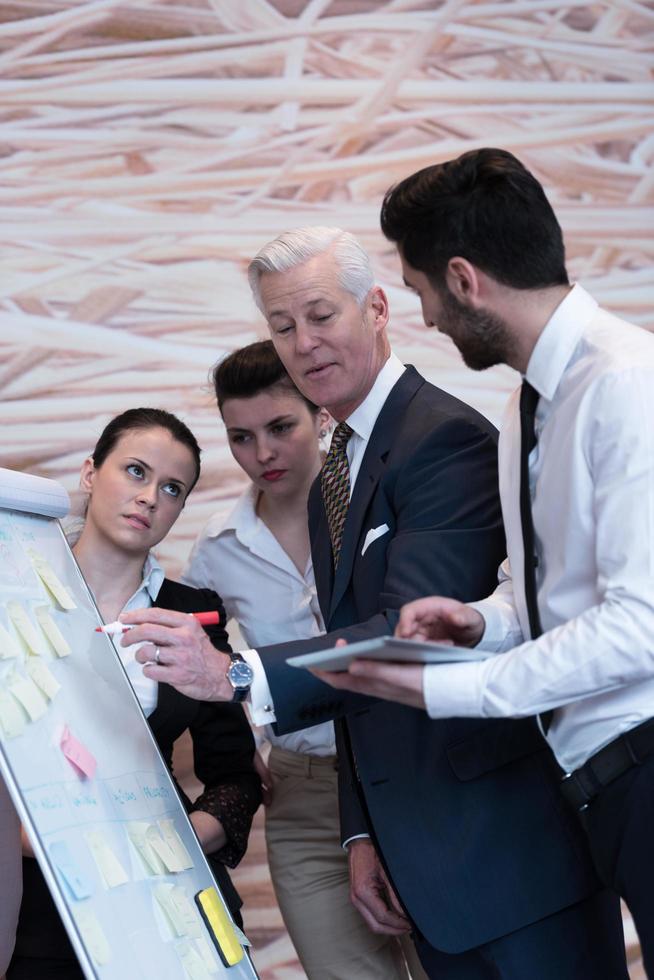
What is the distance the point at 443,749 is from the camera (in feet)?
6.57

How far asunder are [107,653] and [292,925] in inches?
37.8

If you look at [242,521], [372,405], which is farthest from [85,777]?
[242,521]

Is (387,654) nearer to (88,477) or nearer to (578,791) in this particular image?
(578,791)

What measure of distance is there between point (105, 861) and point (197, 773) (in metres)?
1.04

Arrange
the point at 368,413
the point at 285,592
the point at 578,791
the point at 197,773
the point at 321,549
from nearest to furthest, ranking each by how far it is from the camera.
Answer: the point at 578,791, the point at 368,413, the point at 321,549, the point at 197,773, the point at 285,592

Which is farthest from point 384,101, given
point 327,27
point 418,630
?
point 418,630

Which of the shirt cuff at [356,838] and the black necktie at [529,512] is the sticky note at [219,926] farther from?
the black necktie at [529,512]

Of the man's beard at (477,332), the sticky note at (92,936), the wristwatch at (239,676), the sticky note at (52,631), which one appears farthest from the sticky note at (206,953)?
the man's beard at (477,332)

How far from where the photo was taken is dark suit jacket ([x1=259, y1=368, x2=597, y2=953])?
6.36 feet

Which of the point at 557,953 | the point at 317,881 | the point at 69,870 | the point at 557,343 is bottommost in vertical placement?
the point at 317,881

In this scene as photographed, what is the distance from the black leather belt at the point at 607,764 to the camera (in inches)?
63.9

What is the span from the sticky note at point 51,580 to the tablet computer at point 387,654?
2.06 feet

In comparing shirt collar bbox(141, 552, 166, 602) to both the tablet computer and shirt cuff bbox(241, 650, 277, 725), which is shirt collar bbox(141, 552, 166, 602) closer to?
shirt cuff bbox(241, 650, 277, 725)

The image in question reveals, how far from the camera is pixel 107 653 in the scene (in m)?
2.12
